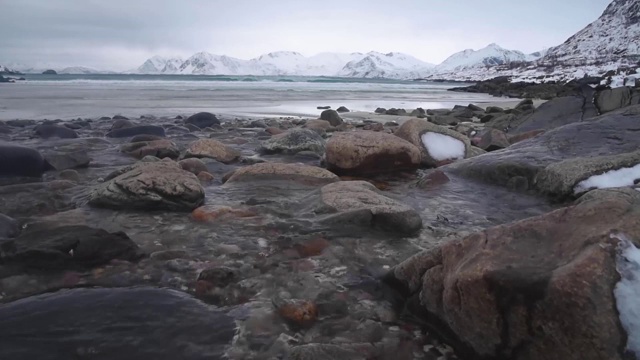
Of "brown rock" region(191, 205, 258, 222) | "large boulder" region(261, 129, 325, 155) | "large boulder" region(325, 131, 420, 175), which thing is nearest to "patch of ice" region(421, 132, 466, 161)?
"large boulder" region(325, 131, 420, 175)

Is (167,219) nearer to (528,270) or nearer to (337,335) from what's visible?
(337,335)

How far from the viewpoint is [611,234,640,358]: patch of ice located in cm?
160

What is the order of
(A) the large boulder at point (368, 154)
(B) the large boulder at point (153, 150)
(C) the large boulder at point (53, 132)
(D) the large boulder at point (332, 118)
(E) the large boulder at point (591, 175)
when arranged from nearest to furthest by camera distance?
(E) the large boulder at point (591, 175), (A) the large boulder at point (368, 154), (B) the large boulder at point (153, 150), (C) the large boulder at point (53, 132), (D) the large boulder at point (332, 118)

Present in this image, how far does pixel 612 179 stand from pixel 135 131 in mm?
8390

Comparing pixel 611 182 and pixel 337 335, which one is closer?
pixel 337 335

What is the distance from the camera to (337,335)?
224 centimetres

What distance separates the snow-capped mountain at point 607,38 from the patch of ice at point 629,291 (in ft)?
318

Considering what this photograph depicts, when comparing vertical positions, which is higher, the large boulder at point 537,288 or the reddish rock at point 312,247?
the large boulder at point 537,288

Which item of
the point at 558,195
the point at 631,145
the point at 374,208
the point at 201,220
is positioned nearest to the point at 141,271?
the point at 201,220

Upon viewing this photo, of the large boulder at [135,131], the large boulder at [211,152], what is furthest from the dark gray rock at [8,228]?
→ the large boulder at [135,131]

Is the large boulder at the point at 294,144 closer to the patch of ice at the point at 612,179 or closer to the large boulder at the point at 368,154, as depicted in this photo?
the large boulder at the point at 368,154

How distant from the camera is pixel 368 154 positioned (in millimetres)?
5922

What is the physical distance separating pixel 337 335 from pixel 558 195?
129 inches

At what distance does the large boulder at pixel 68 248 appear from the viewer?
2.89 meters
